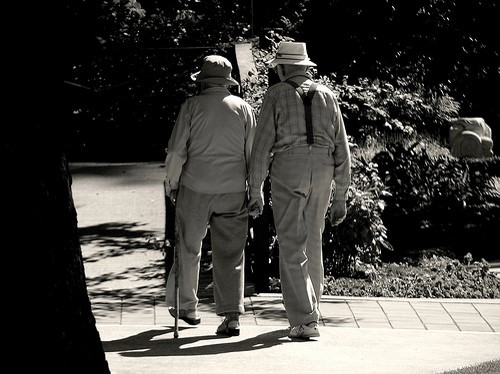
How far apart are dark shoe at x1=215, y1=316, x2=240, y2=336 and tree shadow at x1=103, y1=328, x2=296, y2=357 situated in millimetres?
49

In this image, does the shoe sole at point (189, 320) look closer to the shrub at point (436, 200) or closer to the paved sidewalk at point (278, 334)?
the paved sidewalk at point (278, 334)

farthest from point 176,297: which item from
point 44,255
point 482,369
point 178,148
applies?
point 44,255

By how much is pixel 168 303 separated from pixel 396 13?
4.98m

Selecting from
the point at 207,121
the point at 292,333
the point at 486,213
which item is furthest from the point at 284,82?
the point at 486,213

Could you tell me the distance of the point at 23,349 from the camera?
197 inches

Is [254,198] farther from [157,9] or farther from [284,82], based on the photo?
[157,9]

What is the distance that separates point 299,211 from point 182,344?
1.14 metres

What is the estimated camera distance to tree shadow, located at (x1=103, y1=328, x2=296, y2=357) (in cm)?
710

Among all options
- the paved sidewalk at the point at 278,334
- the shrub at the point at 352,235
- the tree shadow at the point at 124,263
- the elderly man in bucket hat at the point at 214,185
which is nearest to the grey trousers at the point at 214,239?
the elderly man in bucket hat at the point at 214,185

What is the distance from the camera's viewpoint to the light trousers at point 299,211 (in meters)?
7.46

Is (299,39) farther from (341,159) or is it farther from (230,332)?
(230,332)

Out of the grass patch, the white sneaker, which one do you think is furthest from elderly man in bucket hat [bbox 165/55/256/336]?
the grass patch

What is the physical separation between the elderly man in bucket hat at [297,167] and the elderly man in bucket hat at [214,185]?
219mm

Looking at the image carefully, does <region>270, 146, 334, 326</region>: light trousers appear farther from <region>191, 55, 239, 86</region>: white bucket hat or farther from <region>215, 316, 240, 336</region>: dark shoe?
<region>191, 55, 239, 86</region>: white bucket hat
